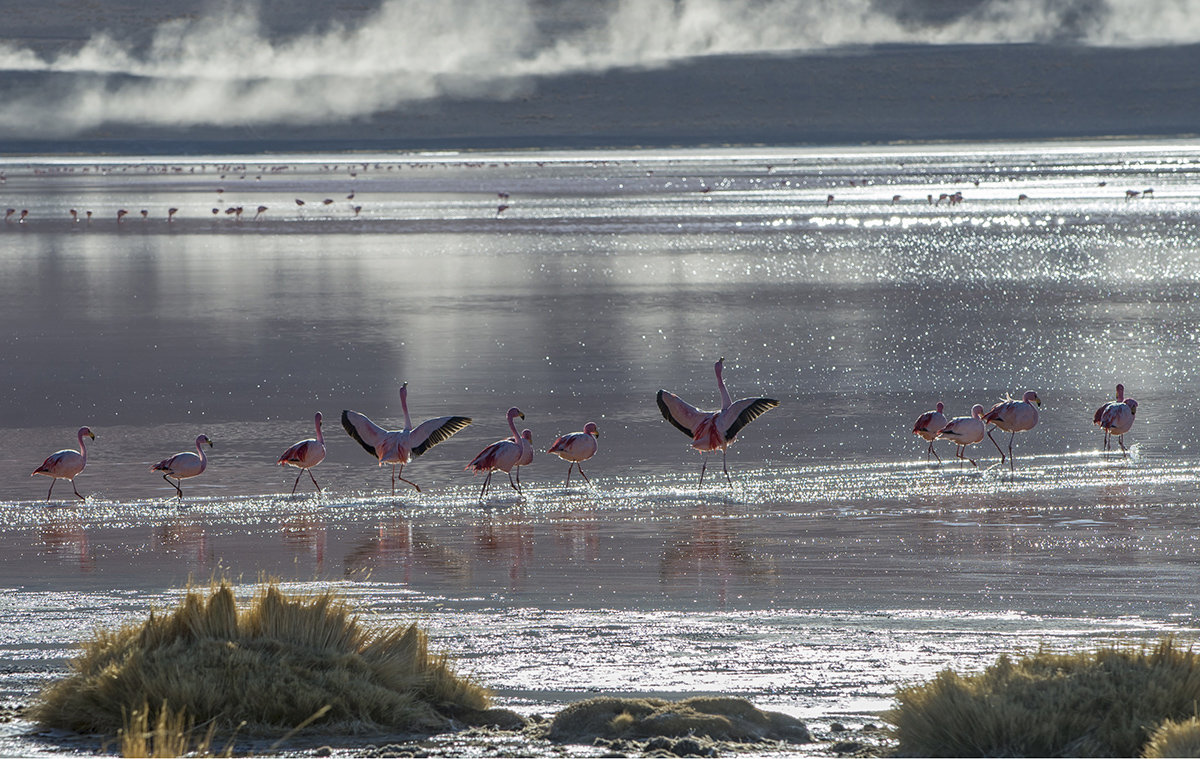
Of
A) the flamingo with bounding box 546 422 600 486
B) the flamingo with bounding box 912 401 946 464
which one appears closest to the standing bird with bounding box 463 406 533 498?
the flamingo with bounding box 546 422 600 486

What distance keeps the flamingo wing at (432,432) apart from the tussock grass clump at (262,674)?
18.4 ft

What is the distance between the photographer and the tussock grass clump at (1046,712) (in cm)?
554

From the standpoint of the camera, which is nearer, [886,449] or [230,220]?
[886,449]

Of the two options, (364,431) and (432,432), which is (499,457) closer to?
(432,432)

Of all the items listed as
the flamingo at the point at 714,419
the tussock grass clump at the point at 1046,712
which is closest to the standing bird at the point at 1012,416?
the flamingo at the point at 714,419

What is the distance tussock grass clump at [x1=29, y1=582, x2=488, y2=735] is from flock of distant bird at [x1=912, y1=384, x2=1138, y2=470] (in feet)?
23.9

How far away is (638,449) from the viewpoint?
1370 cm

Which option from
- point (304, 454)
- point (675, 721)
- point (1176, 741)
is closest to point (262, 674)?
point (675, 721)

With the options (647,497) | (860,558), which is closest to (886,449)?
(647,497)

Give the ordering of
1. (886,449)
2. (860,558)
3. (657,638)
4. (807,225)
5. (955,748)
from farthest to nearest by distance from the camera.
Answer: (807,225)
(886,449)
(860,558)
(657,638)
(955,748)

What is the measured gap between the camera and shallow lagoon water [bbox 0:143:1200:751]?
805 cm

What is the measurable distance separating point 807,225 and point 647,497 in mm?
29962

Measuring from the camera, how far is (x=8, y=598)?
29.0ft

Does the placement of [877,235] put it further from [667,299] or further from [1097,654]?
[1097,654]
